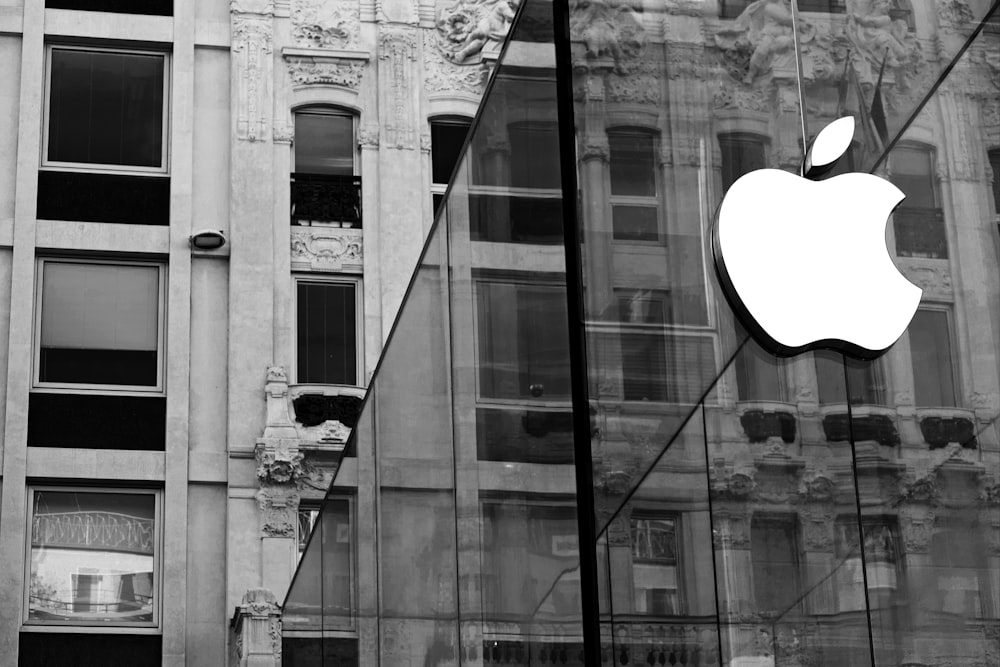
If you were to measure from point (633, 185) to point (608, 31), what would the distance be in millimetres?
471

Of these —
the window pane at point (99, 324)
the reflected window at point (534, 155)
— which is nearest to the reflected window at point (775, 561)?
the reflected window at point (534, 155)

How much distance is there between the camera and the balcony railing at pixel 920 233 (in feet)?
12.8

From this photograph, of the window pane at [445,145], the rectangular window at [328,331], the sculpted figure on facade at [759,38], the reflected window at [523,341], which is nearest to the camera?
the sculpted figure on facade at [759,38]

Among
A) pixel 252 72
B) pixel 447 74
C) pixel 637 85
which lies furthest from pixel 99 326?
pixel 637 85

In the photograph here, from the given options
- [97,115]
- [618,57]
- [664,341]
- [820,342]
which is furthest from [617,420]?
[97,115]

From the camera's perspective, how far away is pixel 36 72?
2802 centimetres

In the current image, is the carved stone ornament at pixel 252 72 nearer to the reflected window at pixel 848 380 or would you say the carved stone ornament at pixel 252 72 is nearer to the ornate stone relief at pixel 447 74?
the ornate stone relief at pixel 447 74

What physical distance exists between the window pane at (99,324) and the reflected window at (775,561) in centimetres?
2307

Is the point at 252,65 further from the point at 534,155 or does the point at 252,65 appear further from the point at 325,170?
the point at 534,155

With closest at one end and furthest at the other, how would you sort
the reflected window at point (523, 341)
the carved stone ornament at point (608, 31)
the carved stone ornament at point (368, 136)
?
1. the carved stone ornament at point (608, 31)
2. the reflected window at point (523, 341)
3. the carved stone ornament at point (368, 136)

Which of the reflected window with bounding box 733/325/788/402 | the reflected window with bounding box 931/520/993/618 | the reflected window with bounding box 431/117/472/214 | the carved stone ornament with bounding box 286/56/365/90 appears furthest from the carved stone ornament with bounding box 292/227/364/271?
the reflected window with bounding box 931/520/993/618

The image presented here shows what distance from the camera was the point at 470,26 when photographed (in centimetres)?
2930

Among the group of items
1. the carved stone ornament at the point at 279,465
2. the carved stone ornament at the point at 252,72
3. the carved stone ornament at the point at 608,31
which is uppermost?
the carved stone ornament at the point at 252,72

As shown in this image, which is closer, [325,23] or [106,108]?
[106,108]
